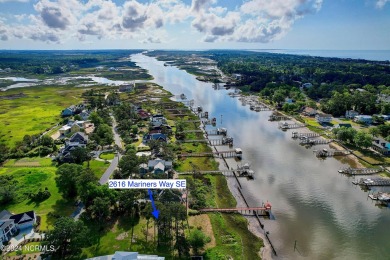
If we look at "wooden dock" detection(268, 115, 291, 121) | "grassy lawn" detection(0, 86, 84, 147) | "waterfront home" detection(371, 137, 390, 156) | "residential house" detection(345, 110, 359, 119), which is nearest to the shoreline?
"waterfront home" detection(371, 137, 390, 156)

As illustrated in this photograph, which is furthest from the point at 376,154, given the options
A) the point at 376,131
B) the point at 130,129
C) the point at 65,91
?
the point at 65,91

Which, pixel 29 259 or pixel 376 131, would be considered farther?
pixel 376 131

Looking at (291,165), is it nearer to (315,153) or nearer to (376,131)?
(315,153)

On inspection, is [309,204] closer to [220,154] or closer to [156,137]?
[220,154]

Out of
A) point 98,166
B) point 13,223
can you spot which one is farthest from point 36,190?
point 98,166

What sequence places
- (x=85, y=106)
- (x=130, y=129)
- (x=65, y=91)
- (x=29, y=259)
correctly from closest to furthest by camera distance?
(x=29, y=259) < (x=130, y=129) < (x=85, y=106) < (x=65, y=91)

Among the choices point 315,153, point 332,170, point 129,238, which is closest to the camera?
point 129,238
